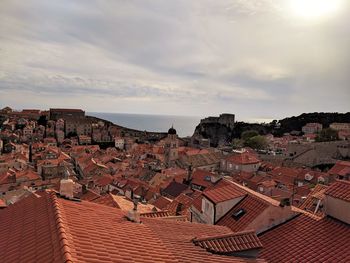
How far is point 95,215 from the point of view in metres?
6.62

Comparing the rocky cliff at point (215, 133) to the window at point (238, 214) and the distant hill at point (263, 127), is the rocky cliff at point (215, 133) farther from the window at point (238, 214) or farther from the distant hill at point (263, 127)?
the window at point (238, 214)

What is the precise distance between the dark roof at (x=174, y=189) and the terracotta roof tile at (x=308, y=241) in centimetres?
2250

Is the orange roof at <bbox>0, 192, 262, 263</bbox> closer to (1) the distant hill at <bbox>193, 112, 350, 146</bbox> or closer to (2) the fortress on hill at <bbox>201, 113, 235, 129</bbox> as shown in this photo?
(1) the distant hill at <bbox>193, 112, 350, 146</bbox>

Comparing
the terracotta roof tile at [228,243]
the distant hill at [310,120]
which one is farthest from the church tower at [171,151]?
the distant hill at [310,120]

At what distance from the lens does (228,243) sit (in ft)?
22.0

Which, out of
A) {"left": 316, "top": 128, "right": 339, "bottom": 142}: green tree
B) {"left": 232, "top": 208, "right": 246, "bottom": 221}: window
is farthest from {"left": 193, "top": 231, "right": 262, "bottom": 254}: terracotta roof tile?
{"left": 316, "top": 128, "right": 339, "bottom": 142}: green tree

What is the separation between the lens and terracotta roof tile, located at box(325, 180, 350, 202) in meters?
9.15

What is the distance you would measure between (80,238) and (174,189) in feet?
93.7

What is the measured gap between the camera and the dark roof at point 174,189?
32.0 metres

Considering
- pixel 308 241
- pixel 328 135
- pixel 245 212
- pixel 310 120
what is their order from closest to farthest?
pixel 308 241 → pixel 245 212 → pixel 328 135 → pixel 310 120

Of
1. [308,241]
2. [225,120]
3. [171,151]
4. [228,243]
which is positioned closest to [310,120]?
[225,120]

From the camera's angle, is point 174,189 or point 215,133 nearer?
point 174,189

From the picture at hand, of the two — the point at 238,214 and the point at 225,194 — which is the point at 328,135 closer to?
the point at 225,194

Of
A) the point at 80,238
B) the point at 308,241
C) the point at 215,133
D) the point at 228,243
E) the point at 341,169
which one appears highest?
the point at 215,133
